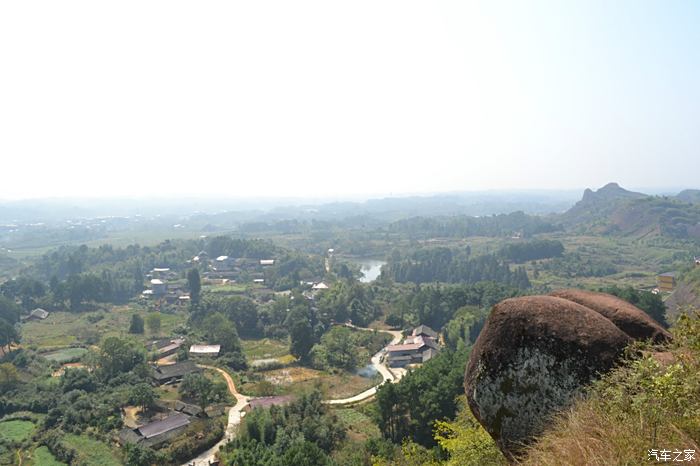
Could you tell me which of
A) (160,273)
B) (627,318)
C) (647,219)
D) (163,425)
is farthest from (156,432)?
(647,219)

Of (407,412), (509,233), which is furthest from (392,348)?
(509,233)

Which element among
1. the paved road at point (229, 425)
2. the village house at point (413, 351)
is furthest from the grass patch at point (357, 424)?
the village house at point (413, 351)

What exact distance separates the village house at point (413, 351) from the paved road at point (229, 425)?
13.6 meters

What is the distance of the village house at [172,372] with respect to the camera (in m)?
33.1

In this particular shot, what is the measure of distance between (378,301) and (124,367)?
3321 centimetres

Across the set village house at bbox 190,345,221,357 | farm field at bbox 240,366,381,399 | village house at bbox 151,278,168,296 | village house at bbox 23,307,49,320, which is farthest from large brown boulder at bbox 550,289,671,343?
village house at bbox 151,278,168,296

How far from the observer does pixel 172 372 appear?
33.9 metres

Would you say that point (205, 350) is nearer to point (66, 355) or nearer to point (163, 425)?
point (66, 355)

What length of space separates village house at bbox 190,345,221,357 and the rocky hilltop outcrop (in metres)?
35.3

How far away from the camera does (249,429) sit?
22.4 m

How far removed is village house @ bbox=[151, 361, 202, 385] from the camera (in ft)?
108

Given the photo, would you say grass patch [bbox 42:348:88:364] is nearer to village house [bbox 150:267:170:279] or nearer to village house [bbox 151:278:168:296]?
village house [bbox 151:278:168:296]

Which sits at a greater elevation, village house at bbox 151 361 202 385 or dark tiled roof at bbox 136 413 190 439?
dark tiled roof at bbox 136 413 190 439

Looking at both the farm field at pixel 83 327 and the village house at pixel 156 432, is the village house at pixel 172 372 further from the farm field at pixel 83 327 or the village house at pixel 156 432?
the farm field at pixel 83 327
